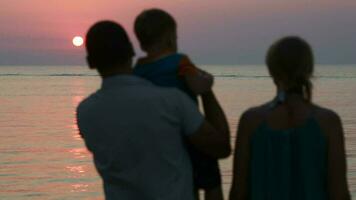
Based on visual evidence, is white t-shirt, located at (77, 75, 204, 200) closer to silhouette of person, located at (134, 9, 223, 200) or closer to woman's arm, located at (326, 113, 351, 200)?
silhouette of person, located at (134, 9, 223, 200)

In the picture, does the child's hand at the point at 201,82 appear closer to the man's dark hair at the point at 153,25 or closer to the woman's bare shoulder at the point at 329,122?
the man's dark hair at the point at 153,25

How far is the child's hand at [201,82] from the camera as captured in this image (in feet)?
11.1

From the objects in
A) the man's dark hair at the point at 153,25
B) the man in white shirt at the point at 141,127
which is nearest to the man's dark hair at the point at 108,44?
the man in white shirt at the point at 141,127

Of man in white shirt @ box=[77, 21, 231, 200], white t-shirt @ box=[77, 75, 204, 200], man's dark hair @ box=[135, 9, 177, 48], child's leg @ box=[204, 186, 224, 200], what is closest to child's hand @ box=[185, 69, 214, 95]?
man in white shirt @ box=[77, 21, 231, 200]

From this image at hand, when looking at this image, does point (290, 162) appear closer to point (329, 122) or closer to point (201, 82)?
point (329, 122)

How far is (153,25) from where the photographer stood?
3.46 m

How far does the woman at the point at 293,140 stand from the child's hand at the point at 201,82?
20 centimetres

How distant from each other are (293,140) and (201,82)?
455 mm

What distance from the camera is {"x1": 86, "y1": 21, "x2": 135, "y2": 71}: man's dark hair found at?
11.0ft

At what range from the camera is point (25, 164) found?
21625mm

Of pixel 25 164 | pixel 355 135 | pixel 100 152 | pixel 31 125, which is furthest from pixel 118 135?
pixel 31 125

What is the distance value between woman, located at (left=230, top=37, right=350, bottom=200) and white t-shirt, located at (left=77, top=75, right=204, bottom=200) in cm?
25

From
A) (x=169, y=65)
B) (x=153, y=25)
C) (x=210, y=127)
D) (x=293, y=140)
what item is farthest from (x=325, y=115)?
(x=153, y=25)

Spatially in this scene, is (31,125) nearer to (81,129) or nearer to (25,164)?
(25,164)
